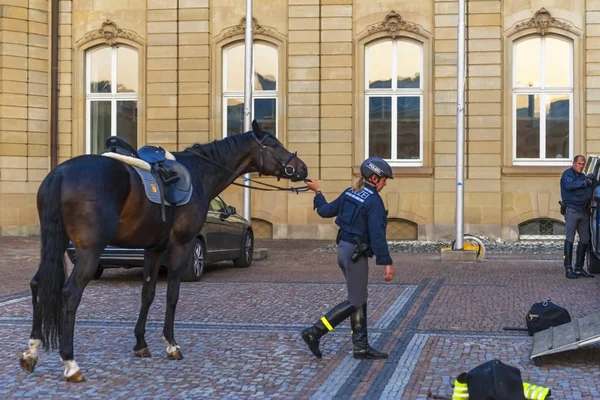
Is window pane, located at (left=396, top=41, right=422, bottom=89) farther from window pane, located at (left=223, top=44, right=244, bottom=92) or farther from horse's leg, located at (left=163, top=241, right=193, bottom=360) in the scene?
horse's leg, located at (left=163, top=241, right=193, bottom=360)

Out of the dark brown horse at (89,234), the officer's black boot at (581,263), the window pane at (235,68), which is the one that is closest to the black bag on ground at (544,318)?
the dark brown horse at (89,234)

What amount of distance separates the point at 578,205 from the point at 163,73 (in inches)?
576

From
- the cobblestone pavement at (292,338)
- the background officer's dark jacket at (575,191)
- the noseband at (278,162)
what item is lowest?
the cobblestone pavement at (292,338)

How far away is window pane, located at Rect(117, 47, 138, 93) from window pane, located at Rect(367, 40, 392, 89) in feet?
23.5

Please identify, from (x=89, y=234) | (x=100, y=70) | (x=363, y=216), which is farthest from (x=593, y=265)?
(x=100, y=70)

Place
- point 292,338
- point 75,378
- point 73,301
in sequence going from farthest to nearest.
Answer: point 292,338 → point 73,301 → point 75,378

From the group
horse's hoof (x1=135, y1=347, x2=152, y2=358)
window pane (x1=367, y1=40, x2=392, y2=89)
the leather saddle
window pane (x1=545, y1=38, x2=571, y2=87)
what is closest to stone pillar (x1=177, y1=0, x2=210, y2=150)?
window pane (x1=367, y1=40, x2=392, y2=89)

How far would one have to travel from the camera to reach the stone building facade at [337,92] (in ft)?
79.7

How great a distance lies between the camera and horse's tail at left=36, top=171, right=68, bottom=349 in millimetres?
6992

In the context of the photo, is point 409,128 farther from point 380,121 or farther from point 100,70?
point 100,70

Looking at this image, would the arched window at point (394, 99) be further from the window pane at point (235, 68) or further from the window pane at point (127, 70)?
the window pane at point (127, 70)

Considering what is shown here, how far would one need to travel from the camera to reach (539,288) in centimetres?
1335

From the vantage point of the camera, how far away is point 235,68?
85.5 feet

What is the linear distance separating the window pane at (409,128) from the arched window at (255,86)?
12.1 ft
